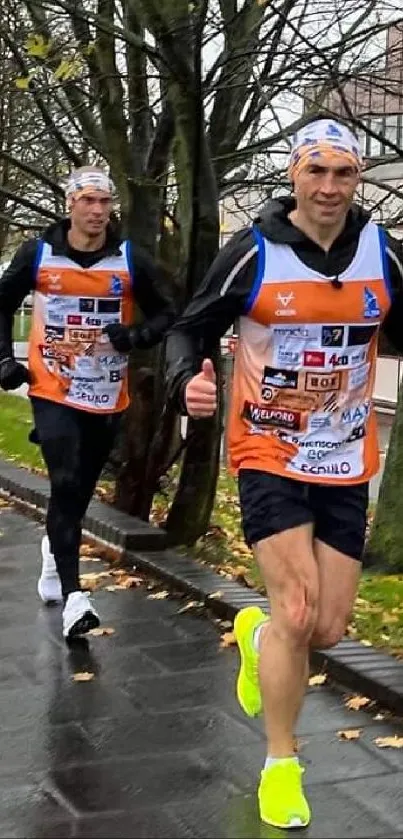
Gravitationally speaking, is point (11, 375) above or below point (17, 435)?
above

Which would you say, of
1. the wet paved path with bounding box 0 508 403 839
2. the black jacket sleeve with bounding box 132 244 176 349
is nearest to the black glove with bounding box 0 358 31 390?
the black jacket sleeve with bounding box 132 244 176 349

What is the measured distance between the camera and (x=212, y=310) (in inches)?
169

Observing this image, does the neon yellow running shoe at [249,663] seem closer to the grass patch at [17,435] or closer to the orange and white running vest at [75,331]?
the orange and white running vest at [75,331]

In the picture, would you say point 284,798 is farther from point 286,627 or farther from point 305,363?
point 305,363

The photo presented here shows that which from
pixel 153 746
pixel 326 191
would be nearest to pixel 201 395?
pixel 326 191

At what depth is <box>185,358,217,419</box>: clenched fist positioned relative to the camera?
162 inches

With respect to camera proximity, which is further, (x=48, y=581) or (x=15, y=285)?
(x=48, y=581)

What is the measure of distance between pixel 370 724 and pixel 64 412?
211 centimetres

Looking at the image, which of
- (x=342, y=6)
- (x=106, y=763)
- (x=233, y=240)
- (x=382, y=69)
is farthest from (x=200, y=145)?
(x=106, y=763)

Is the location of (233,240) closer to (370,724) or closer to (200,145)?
(370,724)

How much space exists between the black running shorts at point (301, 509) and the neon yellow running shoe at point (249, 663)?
0.39 metres

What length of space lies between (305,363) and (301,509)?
0.44 meters

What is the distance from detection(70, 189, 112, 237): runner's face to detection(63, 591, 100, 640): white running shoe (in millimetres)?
1671

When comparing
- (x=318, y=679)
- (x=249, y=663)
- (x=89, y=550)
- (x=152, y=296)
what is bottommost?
(x=89, y=550)
